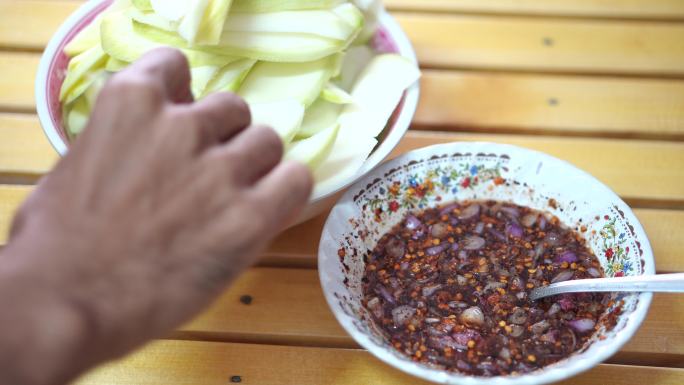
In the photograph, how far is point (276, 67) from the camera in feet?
3.05

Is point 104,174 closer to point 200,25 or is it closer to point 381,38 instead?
point 200,25

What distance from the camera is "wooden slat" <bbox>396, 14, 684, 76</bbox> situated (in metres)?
1.17

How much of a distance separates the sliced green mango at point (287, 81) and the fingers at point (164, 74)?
0.90 feet

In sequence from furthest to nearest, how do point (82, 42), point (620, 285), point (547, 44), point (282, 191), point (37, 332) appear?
point (547, 44), point (82, 42), point (620, 285), point (282, 191), point (37, 332)

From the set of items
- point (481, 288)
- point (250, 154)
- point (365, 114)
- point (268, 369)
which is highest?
point (250, 154)

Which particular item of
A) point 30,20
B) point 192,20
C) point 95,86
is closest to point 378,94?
point 192,20

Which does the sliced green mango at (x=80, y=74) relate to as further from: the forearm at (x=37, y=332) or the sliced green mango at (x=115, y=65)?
the forearm at (x=37, y=332)

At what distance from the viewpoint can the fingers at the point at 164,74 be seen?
1.86ft

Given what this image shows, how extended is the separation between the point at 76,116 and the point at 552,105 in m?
0.69

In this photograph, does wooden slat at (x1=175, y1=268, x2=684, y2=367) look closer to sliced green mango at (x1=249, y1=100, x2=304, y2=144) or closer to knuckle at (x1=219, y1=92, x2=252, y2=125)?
sliced green mango at (x1=249, y1=100, x2=304, y2=144)

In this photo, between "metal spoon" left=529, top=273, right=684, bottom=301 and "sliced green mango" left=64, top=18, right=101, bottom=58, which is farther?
"sliced green mango" left=64, top=18, right=101, bottom=58

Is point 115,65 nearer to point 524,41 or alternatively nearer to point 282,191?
point 282,191

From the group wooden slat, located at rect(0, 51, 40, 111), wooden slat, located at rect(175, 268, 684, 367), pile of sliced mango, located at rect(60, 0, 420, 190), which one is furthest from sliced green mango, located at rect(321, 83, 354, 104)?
wooden slat, located at rect(0, 51, 40, 111)

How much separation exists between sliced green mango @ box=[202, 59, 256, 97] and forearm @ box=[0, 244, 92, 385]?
1.49 ft
